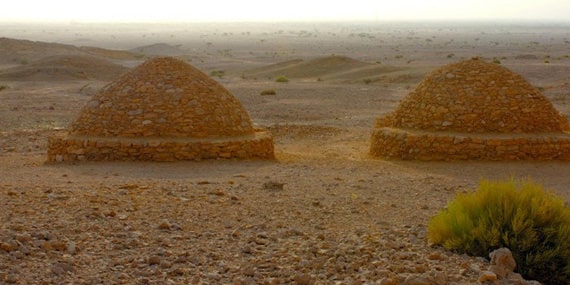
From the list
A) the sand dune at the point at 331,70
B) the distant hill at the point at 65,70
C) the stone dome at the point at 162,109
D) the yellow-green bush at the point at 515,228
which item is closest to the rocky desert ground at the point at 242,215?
the yellow-green bush at the point at 515,228

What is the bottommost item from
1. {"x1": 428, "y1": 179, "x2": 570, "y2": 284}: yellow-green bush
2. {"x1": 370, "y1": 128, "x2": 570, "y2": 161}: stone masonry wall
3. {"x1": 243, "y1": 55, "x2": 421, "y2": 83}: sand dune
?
{"x1": 243, "y1": 55, "x2": 421, "y2": 83}: sand dune

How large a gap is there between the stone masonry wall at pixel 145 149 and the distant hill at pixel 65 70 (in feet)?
79.2

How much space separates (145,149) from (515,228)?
24.6 ft

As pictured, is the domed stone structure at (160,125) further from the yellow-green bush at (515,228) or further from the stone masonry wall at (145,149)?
the yellow-green bush at (515,228)

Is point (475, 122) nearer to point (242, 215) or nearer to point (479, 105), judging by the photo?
point (479, 105)

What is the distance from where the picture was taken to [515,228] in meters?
6.06

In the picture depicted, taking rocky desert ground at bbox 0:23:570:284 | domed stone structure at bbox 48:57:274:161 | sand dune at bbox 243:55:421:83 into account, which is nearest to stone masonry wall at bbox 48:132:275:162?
domed stone structure at bbox 48:57:274:161

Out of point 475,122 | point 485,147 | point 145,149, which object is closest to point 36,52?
point 145,149

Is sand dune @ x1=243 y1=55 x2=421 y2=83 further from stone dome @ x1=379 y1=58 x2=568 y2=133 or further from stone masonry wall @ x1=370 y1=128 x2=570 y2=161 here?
stone masonry wall @ x1=370 y1=128 x2=570 y2=161

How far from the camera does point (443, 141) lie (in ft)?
41.6

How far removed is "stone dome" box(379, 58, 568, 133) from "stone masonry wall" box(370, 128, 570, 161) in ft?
0.98

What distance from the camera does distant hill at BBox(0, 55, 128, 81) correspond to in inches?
1400

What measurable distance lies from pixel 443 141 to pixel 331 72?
28.0 m

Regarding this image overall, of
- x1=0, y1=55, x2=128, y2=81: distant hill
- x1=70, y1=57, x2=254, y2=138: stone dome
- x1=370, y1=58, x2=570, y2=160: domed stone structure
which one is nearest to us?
x1=70, y1=57, x2=254, y2=138: stone dome
